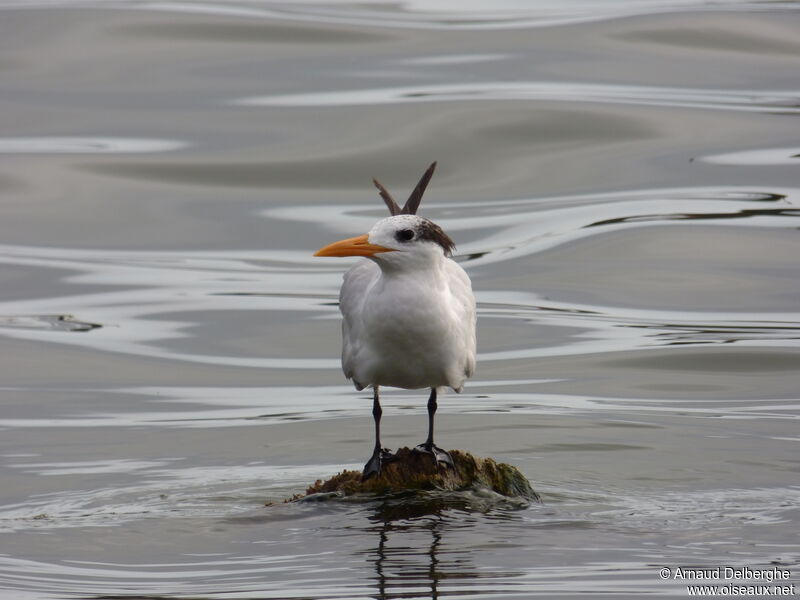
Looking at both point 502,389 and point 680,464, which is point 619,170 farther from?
point 680,464

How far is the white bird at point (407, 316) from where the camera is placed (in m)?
8.21

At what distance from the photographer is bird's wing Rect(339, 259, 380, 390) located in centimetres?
866

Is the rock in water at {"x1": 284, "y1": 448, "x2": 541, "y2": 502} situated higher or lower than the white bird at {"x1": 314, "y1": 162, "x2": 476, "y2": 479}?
lower

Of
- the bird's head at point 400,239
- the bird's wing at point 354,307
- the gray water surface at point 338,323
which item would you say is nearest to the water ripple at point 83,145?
the gray water surface at point 338,323

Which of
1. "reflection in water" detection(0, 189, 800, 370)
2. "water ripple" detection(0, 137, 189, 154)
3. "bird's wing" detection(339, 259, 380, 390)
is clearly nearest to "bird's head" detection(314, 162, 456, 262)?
"bird's wing" detection(339, 259, 380, 390)

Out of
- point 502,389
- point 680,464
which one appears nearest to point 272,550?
point 680,464

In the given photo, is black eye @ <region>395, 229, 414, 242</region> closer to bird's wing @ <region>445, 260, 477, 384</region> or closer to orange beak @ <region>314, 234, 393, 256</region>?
orange beak @ <region>314, 234, 393, 256</region>

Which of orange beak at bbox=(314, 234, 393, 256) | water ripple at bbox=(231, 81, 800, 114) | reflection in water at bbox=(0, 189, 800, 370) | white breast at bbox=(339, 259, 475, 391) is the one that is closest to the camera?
orange beak at bbox=(314, 234, 393, 256)

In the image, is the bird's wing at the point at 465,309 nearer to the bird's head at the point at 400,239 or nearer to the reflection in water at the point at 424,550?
the bird's head at the point at 400,239

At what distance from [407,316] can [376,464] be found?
1044 mm

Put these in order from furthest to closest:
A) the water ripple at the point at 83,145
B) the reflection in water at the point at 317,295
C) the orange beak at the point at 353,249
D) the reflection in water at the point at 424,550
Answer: the water ripple at the point at 83,145, the reflection in water at the point at 317,295, the orange beak at the point at 353,249, the reflection in water at the point at 424,550

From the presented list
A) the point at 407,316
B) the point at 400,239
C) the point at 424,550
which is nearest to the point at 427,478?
the point at 424,550

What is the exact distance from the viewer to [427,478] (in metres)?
8.64

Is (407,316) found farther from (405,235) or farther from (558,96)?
(558,96)
